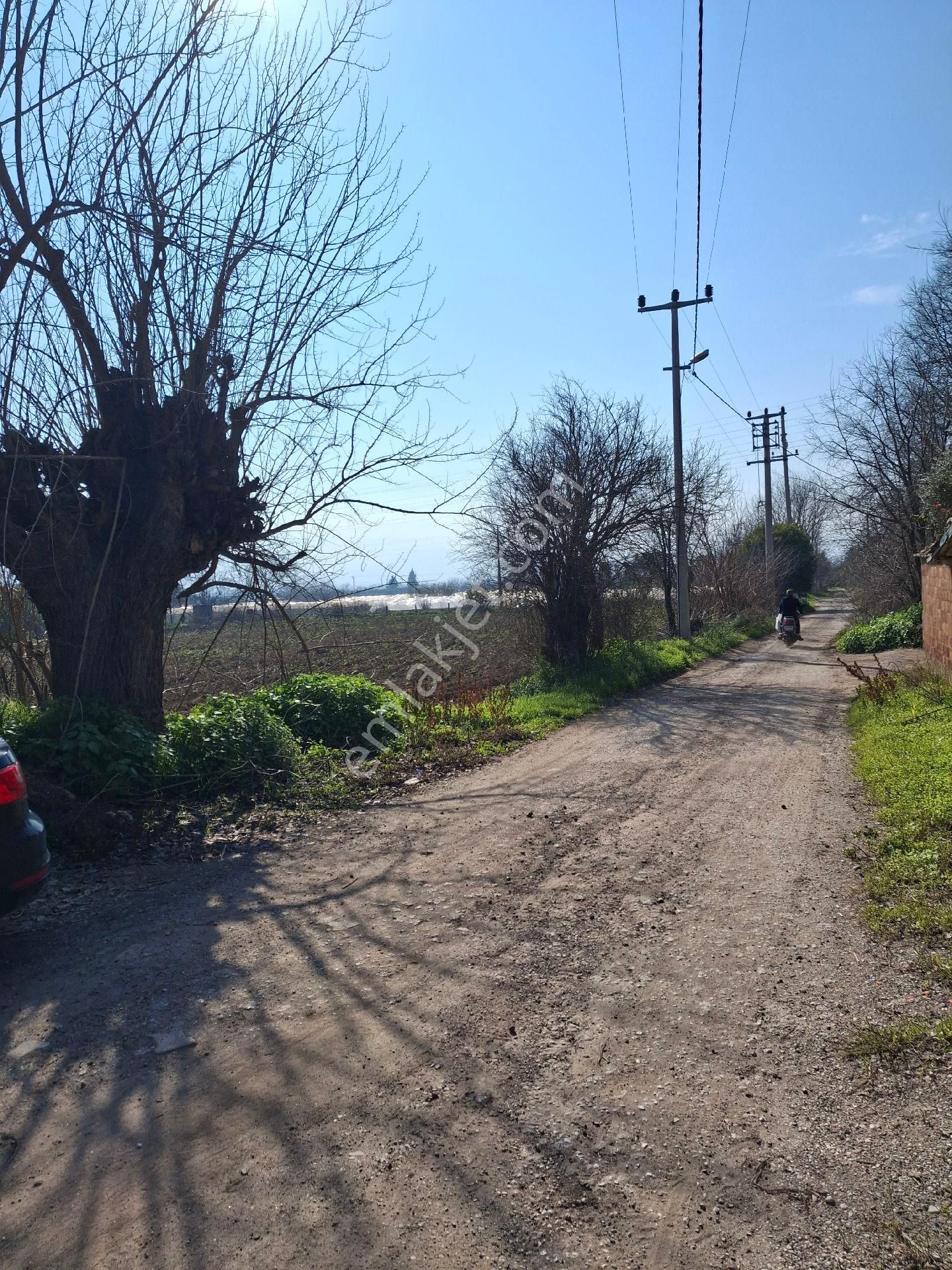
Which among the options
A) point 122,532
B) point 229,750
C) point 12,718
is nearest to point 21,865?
point 12,718

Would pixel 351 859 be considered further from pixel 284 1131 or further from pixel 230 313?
pixel 230 313

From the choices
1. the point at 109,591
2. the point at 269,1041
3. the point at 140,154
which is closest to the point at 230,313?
the point at 140,154

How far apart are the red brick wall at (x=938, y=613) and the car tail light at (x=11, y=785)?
1100 cm

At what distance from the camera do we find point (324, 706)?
10.2 meters

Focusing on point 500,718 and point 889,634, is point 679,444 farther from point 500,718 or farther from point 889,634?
point 500,718

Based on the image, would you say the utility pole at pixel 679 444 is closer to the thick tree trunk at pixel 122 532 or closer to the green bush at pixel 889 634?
the green bush at pixel 889 634

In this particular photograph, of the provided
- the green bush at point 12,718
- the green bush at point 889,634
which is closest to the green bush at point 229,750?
the green bush at point 12,718

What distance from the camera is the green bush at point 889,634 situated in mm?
19156

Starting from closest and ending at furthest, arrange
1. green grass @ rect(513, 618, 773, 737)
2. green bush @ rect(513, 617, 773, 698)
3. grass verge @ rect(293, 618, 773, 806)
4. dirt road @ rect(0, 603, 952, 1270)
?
dirt road @ rect(0, 603, 952, 1270)
grass verge @ rect(293, 618, 773, 806)
green grass @ rect(513, 618, 773, 737)
green bush @ rect(513, 617, 773, 698)

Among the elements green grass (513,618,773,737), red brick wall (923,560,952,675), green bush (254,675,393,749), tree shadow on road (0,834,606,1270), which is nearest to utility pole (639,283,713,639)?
green grass (513,618,773,737)

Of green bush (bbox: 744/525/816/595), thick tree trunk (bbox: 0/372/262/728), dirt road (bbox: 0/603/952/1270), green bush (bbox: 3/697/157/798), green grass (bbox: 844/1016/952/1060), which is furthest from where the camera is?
green bush (bbox: 744/525/816/595)

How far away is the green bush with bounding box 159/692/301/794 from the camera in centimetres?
755

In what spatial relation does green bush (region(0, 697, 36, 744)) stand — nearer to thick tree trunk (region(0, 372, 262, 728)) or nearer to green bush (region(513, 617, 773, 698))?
thick tree trunk (region(0, 372, 262, 728))

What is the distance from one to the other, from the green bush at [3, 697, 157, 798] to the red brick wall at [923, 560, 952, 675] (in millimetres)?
9940
